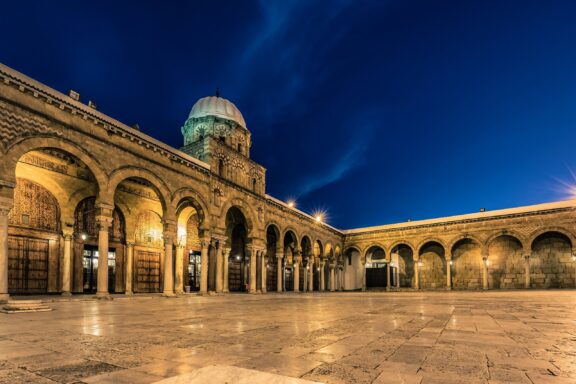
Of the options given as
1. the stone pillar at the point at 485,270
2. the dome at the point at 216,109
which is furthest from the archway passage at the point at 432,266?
the dome at the point at 216,109

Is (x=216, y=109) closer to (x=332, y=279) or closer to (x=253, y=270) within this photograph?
(x=253, y=270)

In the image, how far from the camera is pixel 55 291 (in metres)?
18.2

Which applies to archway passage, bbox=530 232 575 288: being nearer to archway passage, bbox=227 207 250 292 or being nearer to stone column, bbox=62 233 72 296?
archway passage, bbox=227 207 250 292

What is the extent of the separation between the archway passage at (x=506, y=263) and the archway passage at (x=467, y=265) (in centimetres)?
103

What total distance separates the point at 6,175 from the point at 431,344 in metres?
13.3

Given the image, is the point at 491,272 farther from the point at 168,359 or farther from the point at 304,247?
the point at 168,359

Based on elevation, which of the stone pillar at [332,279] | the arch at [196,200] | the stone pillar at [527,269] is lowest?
the stone pillar at [332,279]

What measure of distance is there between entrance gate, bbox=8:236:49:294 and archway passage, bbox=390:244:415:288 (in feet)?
107

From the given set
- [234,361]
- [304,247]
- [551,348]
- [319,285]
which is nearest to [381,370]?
[234,361]

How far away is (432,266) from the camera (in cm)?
3906

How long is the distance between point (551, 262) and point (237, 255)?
26874 mm

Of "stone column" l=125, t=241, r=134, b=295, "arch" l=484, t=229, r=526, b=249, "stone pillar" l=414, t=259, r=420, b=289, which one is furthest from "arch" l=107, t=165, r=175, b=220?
"arch" l=484, t=229, r=526, b=249

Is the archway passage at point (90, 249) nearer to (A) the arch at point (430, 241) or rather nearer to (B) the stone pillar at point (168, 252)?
(B) the stone pillar at point (168, 252)

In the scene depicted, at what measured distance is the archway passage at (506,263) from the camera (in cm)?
3384
